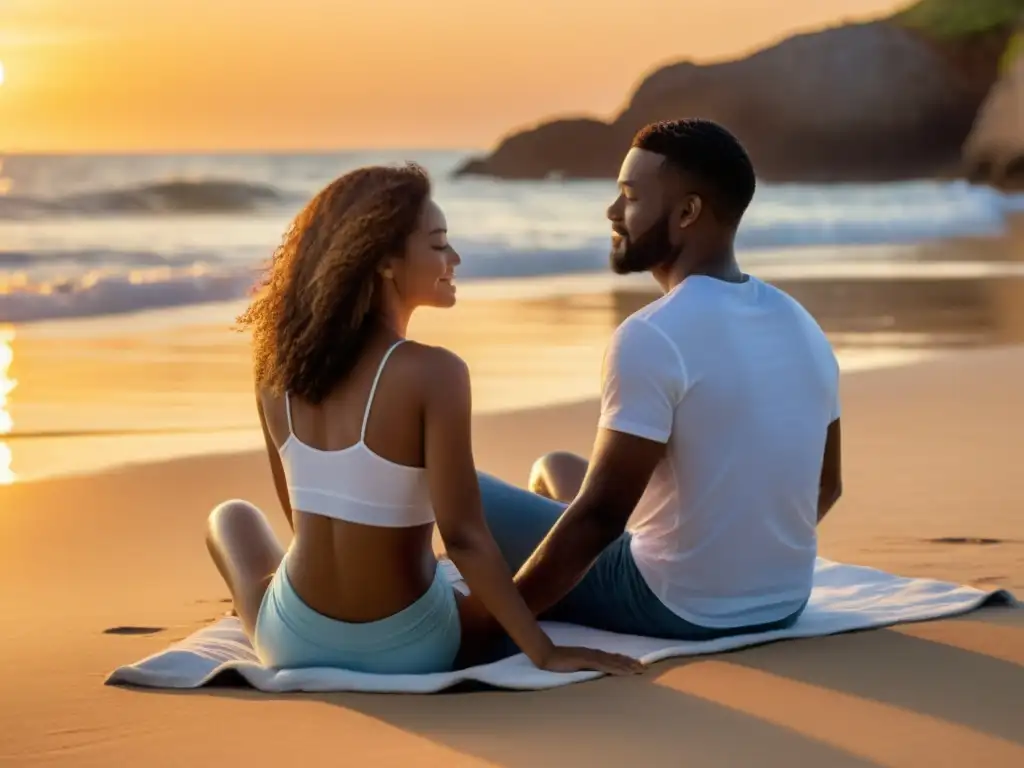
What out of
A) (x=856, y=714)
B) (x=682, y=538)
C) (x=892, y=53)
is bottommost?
(x=856, y=714)

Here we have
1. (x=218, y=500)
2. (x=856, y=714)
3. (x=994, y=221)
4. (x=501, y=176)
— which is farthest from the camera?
(x=501, y=176)

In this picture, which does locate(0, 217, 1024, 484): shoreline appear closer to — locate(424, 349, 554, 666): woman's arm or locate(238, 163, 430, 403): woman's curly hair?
locate(238, 163, 430, 403): woman's curly hair

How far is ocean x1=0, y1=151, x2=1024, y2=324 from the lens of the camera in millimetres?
17266

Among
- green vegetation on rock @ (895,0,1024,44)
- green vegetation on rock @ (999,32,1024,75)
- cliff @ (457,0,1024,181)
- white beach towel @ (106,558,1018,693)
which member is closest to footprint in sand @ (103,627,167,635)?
white beach towel @ (106,558,1018,693)

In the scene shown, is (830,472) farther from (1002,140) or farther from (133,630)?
(1002,140)

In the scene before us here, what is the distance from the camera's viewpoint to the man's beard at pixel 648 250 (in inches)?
168

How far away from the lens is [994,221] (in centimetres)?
3148

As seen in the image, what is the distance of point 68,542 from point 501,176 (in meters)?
70.2

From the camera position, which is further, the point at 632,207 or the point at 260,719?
the point at 632,207

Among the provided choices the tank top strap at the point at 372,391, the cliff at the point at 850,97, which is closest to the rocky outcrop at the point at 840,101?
the cliff at the point at 850,97

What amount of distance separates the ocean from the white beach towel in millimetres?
9728

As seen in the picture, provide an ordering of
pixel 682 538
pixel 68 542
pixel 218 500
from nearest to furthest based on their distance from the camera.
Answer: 1. pixel 682 538
2. pixel 68 542
3. pixel 218 500

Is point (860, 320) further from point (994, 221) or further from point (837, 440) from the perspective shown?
point (994, 221)

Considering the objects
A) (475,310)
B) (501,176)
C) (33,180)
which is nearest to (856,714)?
(475,310)
